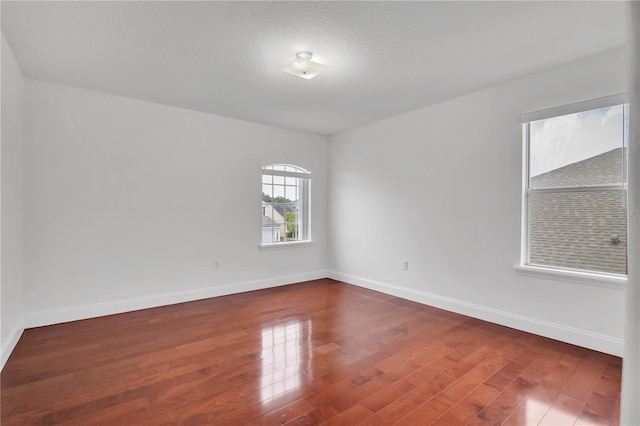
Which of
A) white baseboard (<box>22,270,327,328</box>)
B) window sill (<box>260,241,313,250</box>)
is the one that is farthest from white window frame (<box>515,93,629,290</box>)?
white baseboard (<box>22,270,327,328</box>)

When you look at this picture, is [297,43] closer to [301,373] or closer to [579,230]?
[301,373]

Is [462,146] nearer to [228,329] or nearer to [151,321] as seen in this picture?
[228,329]

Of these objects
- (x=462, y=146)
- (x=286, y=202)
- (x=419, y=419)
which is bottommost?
(x=419, y=419)

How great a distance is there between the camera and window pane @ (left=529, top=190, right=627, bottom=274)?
9.20ft

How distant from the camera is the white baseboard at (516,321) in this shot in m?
2.79

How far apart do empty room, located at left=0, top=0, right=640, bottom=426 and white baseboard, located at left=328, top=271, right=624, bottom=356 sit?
0.07ft

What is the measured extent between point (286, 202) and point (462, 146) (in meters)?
2.80

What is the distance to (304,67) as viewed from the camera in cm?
289

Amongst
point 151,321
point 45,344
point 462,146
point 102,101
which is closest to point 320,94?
point 462,146

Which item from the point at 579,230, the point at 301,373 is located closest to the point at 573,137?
the point at 579,230

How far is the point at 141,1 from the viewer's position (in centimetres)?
213

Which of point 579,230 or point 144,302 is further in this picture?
point 144,302

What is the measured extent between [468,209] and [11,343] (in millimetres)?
4608

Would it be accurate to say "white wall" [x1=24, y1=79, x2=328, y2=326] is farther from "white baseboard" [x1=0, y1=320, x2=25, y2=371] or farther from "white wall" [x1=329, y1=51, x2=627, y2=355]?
"white wall" [x1=329, y1=51, x2=627, y2=355]
